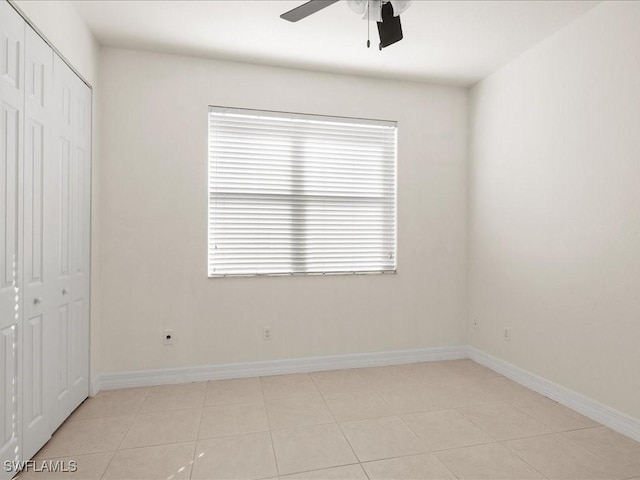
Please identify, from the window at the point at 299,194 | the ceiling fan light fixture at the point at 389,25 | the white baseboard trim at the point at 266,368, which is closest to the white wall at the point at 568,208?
the white baseboard trim at the point at 266,368

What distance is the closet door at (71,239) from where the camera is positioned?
98.3 inches

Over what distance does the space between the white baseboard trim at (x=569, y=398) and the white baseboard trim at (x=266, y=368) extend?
49cm

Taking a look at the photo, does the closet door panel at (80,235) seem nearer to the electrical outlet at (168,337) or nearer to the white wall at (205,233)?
the white wall at (205,233)

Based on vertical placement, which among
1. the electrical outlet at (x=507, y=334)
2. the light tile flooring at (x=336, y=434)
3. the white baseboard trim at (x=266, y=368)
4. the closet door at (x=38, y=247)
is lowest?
the light tile flooring at (x=336, y=434)

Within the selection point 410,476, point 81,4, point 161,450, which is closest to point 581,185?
point 410,476

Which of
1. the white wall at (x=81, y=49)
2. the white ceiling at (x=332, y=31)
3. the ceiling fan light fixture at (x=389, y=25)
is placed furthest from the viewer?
the white ceiling at (x=332, y=31)

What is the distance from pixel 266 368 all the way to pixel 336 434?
1.25 meters

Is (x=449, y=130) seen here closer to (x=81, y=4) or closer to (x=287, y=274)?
(x=287, y=274)

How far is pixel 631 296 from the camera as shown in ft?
8.09

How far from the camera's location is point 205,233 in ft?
11.2

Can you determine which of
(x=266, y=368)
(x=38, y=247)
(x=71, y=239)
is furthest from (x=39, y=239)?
(x=266, y=368)

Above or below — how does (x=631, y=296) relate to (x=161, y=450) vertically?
above

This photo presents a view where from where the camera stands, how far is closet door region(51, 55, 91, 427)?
98.3 inches

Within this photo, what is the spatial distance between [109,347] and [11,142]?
76.2 inches
